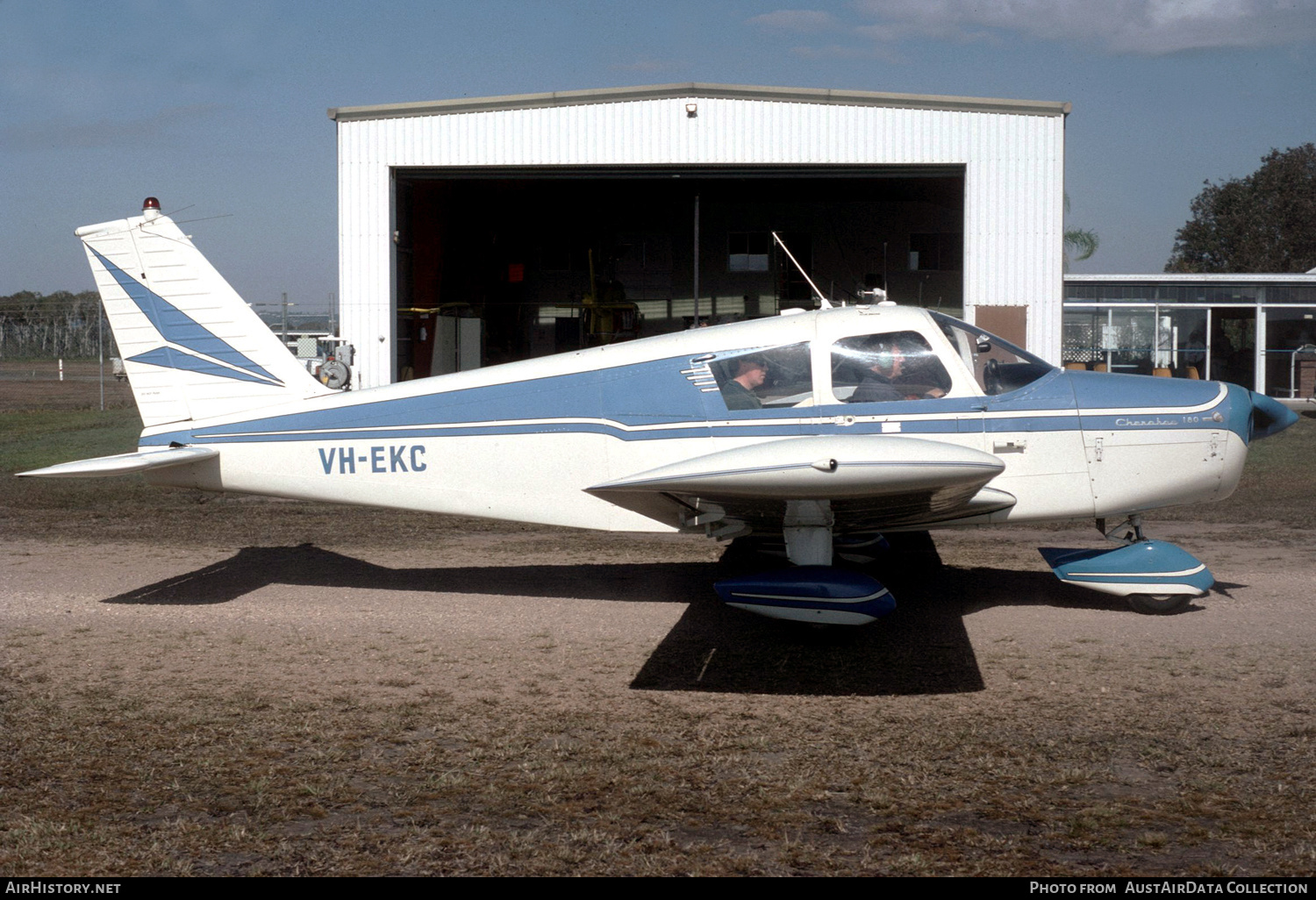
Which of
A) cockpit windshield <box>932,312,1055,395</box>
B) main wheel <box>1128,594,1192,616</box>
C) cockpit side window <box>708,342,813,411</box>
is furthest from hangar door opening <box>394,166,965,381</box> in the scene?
main wheel <box>1128,594,1192,616</box>

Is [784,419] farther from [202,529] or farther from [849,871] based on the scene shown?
[202,529]

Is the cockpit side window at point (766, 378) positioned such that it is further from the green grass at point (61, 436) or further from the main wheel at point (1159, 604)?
the green grass at point (61, 436)

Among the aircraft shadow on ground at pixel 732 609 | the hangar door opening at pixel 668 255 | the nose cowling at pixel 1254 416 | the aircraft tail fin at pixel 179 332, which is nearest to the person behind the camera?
the aircraft shadow on ground at pixel 732 609

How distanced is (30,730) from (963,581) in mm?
6265

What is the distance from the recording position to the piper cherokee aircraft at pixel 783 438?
6992 millimetres

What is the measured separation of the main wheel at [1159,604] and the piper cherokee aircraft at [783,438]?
0.05 ft

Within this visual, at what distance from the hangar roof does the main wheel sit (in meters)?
12.2

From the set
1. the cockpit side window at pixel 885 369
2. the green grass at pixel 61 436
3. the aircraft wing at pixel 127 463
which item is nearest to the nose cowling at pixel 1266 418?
the cockpit side window at pixel 885 369

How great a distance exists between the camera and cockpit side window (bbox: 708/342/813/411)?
23.2 feet

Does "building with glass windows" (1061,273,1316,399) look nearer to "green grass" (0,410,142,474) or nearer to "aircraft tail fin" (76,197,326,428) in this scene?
"green grass" (0,410,142,474)

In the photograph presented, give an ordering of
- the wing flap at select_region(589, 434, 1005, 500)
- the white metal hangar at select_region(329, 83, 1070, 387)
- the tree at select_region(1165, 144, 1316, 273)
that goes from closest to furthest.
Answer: the wing flap at select_region(589, 434, 1005, 500) < the white metal hangar at select_region(329, 83, 1070, 387) < the tree at select_region(1165, 144, 1316, 273)

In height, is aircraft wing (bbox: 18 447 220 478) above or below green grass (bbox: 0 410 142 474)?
above

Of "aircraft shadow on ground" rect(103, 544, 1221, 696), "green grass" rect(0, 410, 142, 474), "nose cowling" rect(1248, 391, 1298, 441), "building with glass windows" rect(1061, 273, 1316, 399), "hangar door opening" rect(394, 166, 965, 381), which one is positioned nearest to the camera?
"aircraft shadow on ground" rect(103, 544, 1221, 696)

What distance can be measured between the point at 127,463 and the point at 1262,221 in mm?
74805
